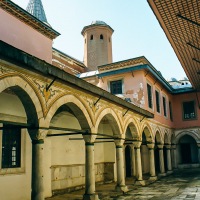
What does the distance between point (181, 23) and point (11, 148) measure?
7090 millimetres

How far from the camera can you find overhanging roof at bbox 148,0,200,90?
732 cm

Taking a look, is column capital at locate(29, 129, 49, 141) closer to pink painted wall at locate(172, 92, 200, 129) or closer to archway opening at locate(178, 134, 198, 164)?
pink painted wall at locate(172, 92, 200, 129)

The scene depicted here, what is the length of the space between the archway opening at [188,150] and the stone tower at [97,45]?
40.0ft

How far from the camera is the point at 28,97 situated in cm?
655

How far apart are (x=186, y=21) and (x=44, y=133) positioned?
536 centimetres

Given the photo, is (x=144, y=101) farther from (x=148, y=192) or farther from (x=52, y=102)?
(x=52, y=102)

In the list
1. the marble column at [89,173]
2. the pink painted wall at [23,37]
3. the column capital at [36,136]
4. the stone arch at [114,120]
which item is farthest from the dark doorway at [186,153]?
the column capital at [36,136]

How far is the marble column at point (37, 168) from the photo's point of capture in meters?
6.53

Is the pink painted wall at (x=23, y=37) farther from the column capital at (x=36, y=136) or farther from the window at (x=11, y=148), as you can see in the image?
the column capital at (x=36, y=136)

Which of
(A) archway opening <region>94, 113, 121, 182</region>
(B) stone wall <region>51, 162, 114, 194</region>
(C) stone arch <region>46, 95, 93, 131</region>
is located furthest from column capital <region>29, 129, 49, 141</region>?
(A) archway opening <region>94, 113, 121, 182</region>

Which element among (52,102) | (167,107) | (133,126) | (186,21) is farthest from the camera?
(167,107)

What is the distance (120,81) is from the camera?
60.0ft

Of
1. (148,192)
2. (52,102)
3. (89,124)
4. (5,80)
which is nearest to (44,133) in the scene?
(52,102)

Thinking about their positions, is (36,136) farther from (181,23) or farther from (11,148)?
(181,23)
